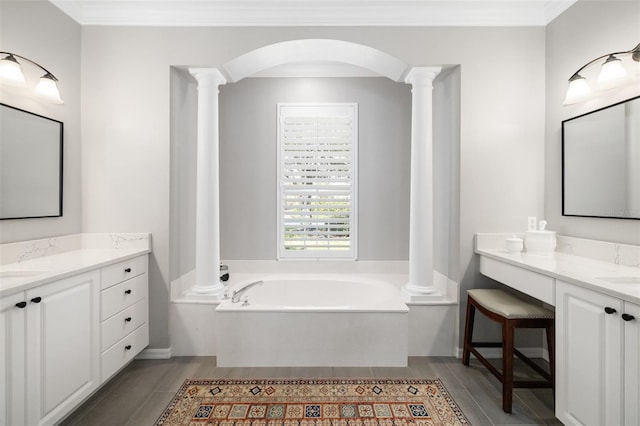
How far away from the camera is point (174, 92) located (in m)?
2.65

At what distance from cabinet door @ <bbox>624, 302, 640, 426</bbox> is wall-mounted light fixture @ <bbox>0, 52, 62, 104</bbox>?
3461 millimetres

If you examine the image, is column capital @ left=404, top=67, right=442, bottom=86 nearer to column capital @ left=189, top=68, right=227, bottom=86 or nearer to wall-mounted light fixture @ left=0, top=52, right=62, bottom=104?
column capital @ left=189, top=68, right=227, bottom=86

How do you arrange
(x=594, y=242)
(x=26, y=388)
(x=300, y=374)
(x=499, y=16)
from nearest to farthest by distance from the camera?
1. (x=26, y=388)
2. (x=594, y=242)
3. (x=300, y=374)
4. (x=499, y=16)

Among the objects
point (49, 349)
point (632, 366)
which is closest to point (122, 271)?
point (49, 349)

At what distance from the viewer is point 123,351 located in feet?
7.36

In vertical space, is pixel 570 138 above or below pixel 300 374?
above

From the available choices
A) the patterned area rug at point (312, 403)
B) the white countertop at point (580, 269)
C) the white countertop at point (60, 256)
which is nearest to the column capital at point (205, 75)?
the white countertop at point (60, 256)

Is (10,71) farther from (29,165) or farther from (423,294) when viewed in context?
(423,294)

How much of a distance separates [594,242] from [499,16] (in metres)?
1.90

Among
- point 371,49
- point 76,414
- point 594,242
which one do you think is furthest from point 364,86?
point 76,414

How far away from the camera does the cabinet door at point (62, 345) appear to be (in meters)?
1.55

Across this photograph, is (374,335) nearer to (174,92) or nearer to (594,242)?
(594,242)

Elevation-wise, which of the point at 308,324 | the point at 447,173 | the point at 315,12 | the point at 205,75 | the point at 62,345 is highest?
the point at 315,12

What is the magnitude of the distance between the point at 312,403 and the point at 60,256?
2.03 m
